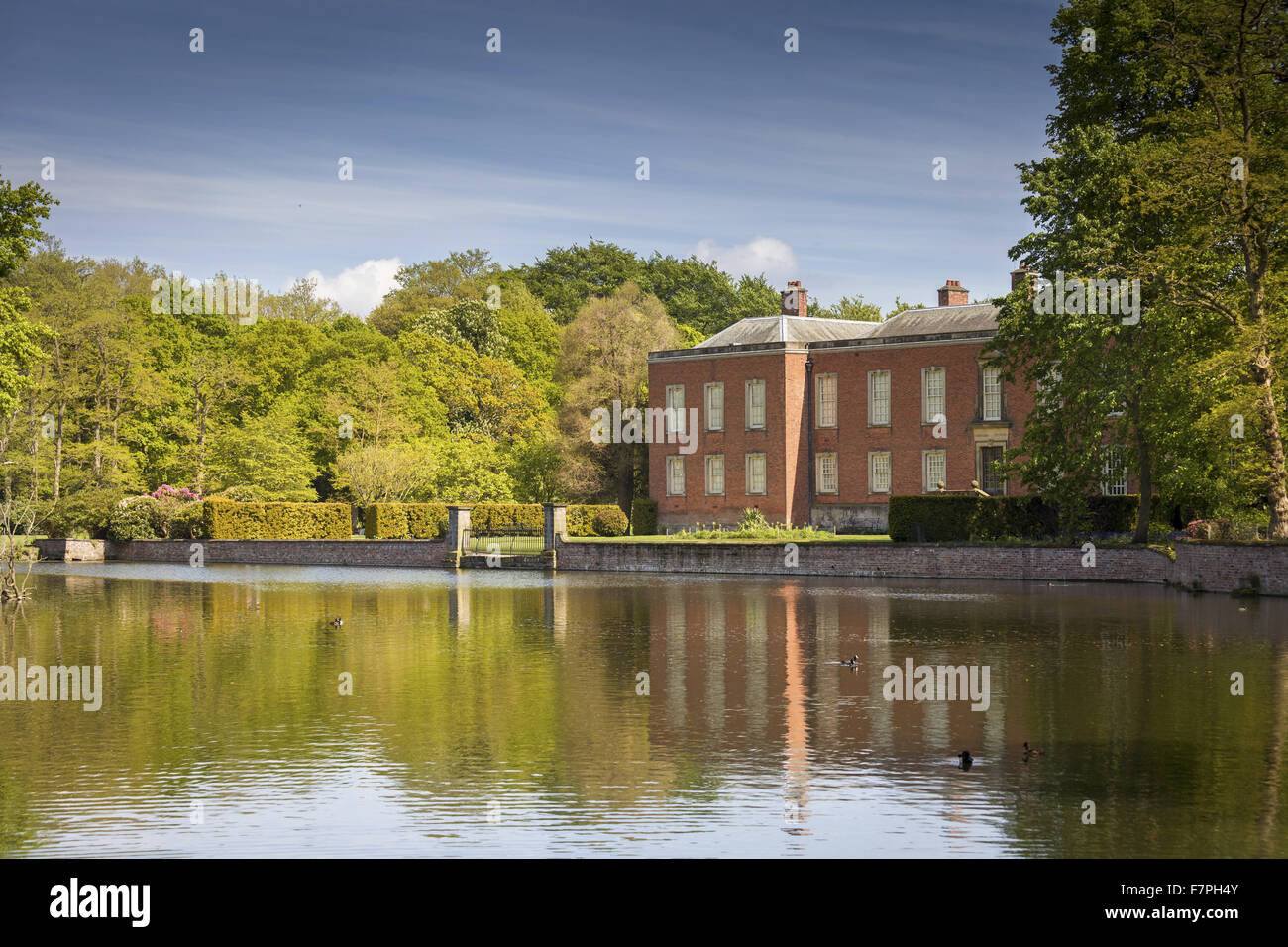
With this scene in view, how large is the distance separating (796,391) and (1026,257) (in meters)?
22.0

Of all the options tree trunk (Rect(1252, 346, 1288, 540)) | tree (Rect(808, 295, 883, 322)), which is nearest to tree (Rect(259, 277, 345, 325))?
tree (Rect(808, 295, 883, 322))

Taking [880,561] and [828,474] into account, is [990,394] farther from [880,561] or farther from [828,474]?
[880,561]

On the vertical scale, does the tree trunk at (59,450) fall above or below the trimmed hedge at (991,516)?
above

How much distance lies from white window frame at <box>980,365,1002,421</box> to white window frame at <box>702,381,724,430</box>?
12.7 metres

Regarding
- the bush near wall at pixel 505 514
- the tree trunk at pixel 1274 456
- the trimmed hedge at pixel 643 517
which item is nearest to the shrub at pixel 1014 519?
the tree trunk at pixel 1274 456

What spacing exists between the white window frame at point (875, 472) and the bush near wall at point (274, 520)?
24.7 metres

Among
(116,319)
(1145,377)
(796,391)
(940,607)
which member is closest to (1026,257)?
(1145,377)

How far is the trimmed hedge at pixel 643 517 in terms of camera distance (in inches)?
2576

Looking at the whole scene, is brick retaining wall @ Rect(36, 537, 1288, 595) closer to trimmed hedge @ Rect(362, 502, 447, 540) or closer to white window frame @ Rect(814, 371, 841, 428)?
Result: trimmed hedge @ Rect(362, 502, 447, 540)

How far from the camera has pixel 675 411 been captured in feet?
215

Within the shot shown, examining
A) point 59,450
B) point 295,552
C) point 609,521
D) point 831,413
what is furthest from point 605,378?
point 59,450

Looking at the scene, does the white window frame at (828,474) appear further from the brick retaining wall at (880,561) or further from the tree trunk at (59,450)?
the tree trunk at (59,450)

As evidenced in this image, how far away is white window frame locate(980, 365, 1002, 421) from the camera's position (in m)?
56.6
